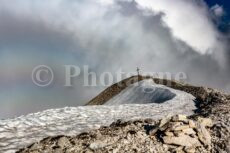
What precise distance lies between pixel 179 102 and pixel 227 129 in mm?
13504

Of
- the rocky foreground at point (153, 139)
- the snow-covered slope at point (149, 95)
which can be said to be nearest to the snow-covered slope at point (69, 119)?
the rocky foreground at point (153, 139)

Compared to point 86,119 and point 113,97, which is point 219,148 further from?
point 113,97

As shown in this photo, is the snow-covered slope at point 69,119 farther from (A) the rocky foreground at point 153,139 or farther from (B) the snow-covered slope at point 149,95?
(B) the snow-covered slope at point 149,95

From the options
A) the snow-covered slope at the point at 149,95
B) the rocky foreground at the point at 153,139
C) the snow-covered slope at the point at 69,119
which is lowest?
the rocky foreground at the point at 153,139

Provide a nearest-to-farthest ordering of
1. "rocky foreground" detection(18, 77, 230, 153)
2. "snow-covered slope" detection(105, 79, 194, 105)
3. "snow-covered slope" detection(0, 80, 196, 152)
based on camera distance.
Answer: "rocky foreground" detection(18, 77, 230, 153) → "snow-covered slope" detection(0, 80, 196, 152) → "snow-covered slope" detection(105, 79, 194, 105)

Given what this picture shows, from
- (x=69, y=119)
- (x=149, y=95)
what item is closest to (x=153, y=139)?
(x=69, y=119)

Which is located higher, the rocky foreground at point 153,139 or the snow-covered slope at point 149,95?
the snow-covered slope at point 149,95

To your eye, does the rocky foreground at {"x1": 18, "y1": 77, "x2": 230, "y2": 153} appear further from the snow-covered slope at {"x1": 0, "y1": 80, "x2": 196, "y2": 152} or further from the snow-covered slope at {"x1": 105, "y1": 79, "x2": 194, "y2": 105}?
the snow-covered slope at {"x1": 105, "y1": 79, "x2": 194, "y2": 105}

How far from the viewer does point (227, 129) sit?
56.8 ft

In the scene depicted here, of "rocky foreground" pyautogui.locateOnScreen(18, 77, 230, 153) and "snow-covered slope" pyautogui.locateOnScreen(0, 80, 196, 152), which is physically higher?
"snow-covered slope" pyautogui.locateOnScreen(0, 80, 196, 152)

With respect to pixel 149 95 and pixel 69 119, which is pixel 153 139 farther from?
pixel 149 95

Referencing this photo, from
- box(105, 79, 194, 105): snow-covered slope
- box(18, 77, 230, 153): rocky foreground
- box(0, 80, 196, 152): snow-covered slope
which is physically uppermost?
box(105, 79, 194, 105): snow-covered slope

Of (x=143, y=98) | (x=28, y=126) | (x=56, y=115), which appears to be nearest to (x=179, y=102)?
(x=143, y=98)

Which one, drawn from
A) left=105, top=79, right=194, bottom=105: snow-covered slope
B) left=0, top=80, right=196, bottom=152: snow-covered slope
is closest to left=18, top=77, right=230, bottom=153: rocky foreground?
left=0, top=80, right=196, bottom=152: snow-covered slope
